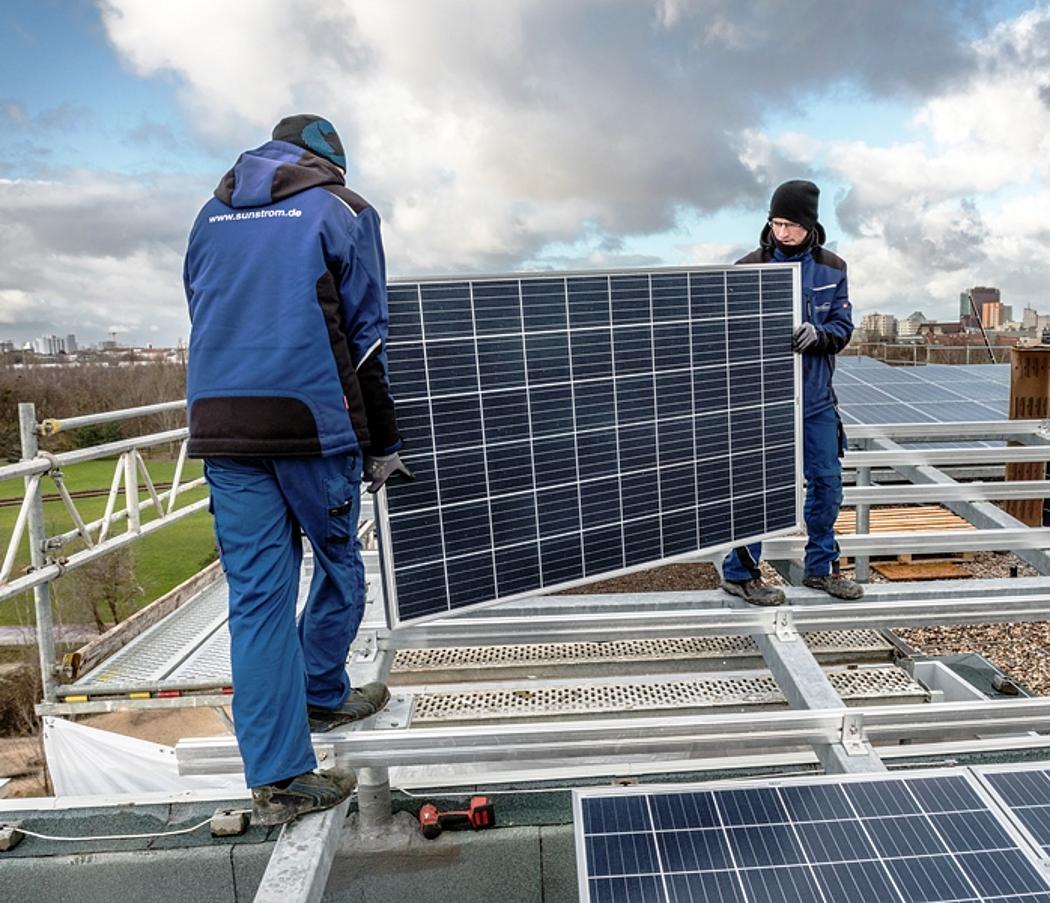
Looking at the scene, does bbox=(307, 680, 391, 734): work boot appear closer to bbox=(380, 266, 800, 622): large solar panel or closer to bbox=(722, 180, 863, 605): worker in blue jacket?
bbox=(380, 266, 800, 622): large solar panel

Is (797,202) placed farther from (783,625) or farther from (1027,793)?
(1027,793)

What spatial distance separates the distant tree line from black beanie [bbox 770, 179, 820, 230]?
133ft

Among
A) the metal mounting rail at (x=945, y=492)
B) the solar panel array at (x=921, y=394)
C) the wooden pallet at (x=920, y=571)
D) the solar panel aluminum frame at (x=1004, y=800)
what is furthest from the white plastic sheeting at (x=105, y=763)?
the wooden pallet at (x=920, y=571)

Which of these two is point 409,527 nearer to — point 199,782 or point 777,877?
point 777,877

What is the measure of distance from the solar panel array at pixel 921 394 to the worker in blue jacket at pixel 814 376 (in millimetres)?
4098

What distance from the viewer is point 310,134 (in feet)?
8.46

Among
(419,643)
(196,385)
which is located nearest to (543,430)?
(419,643)

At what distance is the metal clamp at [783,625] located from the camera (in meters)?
3.37

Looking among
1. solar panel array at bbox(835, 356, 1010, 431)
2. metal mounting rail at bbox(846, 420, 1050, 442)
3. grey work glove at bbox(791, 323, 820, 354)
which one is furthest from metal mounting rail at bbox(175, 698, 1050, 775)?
solar panel array at bbox(835, 356, 1010, 431)

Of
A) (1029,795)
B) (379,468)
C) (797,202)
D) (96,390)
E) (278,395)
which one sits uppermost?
(797,202)

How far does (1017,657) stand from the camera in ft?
22.7

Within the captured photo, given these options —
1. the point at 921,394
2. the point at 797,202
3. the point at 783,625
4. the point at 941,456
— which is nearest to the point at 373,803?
the point at 783,625

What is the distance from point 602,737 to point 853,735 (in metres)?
0.86

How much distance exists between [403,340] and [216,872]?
195 centimetres
